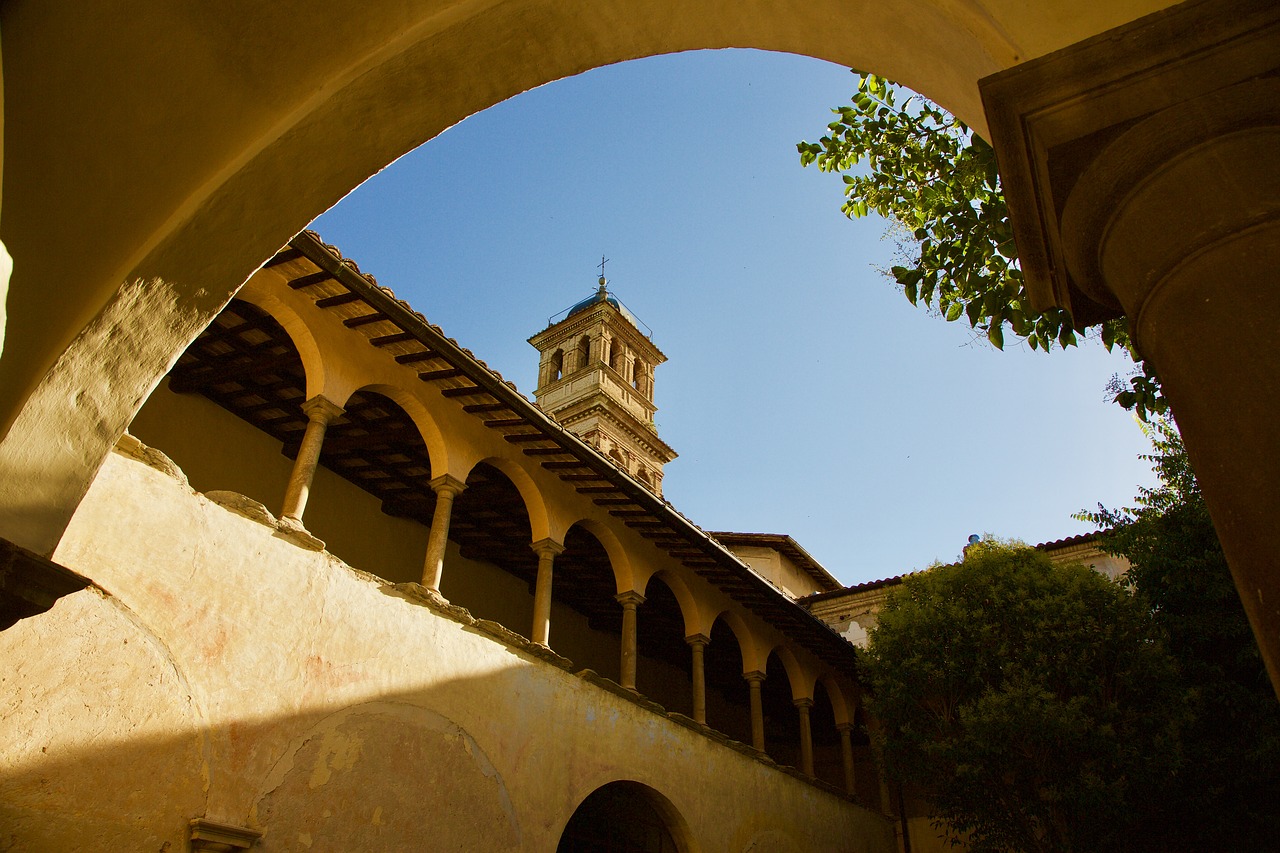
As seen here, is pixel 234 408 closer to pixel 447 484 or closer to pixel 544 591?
pixel 447 484

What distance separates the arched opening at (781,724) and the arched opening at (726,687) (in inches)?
19.3

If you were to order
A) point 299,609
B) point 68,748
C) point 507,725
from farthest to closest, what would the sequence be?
point 507,725, point 299,609, point 68,748

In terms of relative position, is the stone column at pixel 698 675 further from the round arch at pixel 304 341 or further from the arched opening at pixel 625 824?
A: the round arch at pixel 304 341

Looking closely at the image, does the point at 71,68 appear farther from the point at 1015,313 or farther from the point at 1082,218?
the point at 1015,313

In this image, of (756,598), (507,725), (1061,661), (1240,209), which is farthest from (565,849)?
(1240,209)

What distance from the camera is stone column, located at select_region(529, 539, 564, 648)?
11.3 m

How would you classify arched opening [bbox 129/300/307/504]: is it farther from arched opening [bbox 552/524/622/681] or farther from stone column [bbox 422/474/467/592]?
arched opening [bbox 552/524/622/681]

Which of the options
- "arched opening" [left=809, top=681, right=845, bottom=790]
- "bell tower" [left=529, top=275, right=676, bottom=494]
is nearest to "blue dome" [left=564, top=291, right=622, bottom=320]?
"bell tower" [left=529, top=275, right=676, bottom=494]

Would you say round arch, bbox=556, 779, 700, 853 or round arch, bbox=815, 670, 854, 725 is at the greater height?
round arch, bbox=815, 670, 854, 725

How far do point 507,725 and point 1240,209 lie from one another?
29.0 ft

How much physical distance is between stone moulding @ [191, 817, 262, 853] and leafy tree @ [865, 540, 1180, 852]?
8.72 m

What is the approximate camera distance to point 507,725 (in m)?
9.56

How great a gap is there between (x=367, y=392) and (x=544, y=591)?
3.21 meters

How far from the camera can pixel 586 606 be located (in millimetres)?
16547
